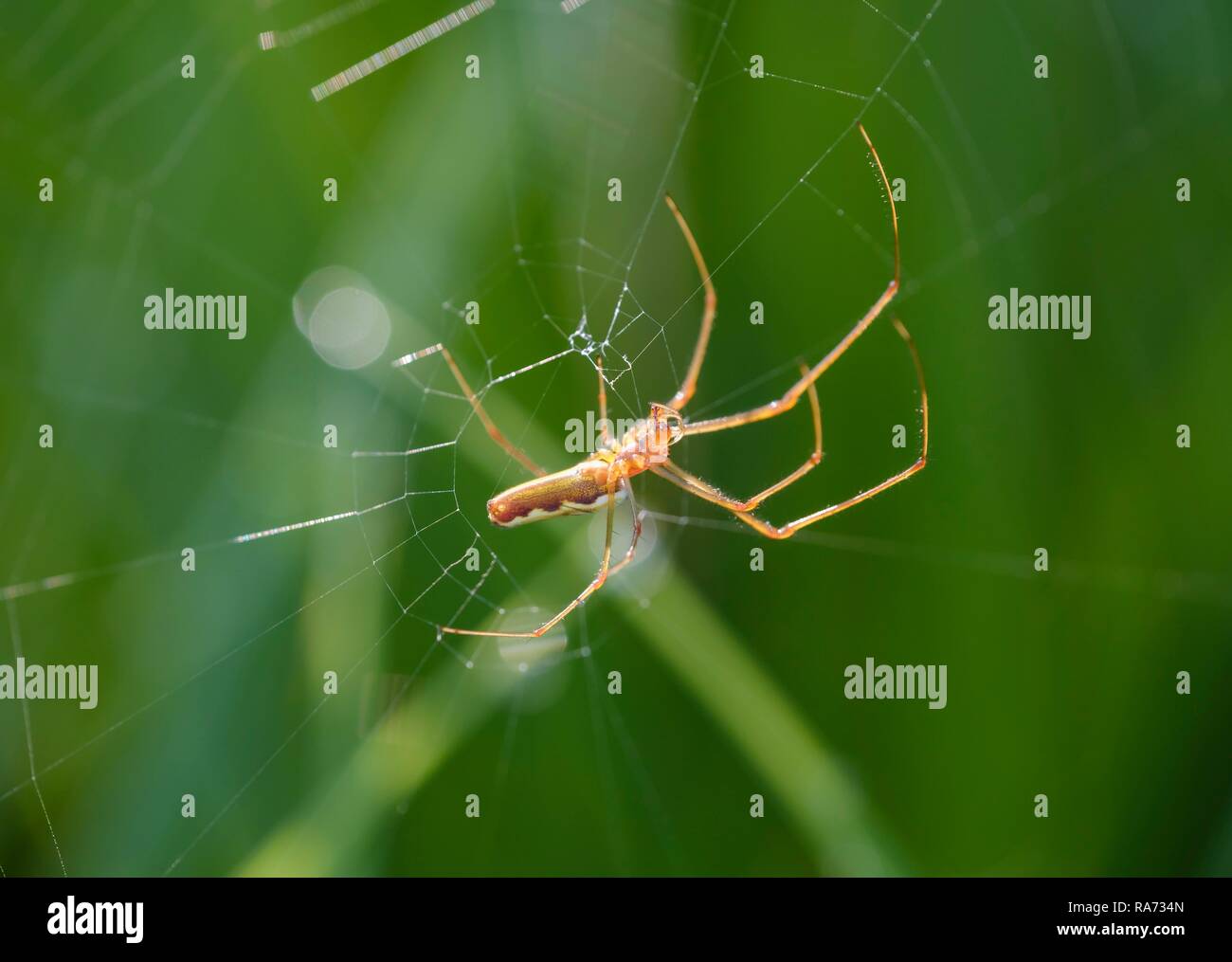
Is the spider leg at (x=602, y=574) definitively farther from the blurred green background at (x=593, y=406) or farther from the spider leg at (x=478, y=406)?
the spider leg at (x=478, y=406)

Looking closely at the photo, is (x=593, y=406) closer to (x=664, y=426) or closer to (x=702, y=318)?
(x=664, y=426)

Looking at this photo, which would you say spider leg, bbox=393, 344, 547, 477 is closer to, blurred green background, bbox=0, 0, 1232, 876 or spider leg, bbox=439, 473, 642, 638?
blurred green background, bbox=0, 0, 1232, 876

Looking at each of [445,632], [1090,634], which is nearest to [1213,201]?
[1090,634]

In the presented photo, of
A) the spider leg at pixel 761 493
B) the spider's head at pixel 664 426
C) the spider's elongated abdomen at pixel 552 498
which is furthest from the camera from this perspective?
the spider's head at pixel 664 426

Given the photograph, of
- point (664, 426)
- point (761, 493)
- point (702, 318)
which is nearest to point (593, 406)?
point (664, 426)

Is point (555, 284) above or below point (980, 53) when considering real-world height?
below

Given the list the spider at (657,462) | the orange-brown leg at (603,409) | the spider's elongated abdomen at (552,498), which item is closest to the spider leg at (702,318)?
the spider at (657,462)
